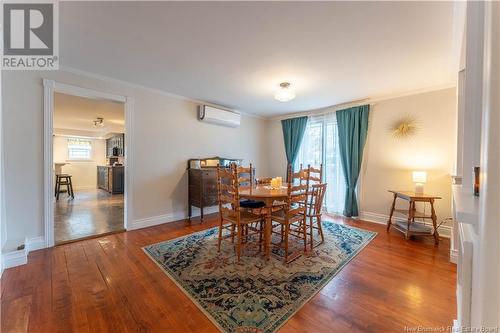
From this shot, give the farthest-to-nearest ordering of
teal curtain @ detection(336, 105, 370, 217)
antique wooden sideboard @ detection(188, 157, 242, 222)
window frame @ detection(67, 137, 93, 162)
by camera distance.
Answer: window frame @ detection(67, 137, 93, 162)
teal curtain @ detection(336, 105, 370, 217)
antique wooden sideboard @ detection(188, 157, 242, 222)

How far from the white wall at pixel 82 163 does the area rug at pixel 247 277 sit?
7.32 meters

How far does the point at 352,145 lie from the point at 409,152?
89cm

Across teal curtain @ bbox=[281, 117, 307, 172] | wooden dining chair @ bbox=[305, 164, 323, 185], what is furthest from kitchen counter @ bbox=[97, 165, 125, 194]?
wooden dining chair @ bbox=[305, 164, 323, 185]

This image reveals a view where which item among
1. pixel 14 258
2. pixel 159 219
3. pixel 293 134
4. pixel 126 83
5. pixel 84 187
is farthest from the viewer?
pixel 84 187

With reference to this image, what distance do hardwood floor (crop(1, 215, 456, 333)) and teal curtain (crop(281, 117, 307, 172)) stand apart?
9.24 ft

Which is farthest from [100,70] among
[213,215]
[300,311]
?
[300,311]

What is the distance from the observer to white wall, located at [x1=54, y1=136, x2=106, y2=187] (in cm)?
738

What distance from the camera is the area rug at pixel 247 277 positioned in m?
1.51

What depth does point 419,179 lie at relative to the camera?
3023mm

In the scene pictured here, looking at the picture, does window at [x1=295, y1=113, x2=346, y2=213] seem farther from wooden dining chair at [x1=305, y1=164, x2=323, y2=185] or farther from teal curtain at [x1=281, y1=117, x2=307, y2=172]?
wooden dining chair at [x1=305, y1=164, x2=323, y2=185]

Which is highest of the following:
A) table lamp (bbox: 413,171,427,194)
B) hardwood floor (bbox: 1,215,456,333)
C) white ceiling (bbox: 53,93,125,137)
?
white ceiling (bbox: 53,93,125,137)

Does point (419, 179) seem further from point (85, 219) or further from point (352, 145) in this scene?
point (85, 219)

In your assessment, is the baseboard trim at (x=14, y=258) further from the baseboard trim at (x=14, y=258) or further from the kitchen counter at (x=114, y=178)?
the kitchen counter at (x=114, y=178)

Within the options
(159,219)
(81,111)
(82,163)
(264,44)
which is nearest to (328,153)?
(264,44)
